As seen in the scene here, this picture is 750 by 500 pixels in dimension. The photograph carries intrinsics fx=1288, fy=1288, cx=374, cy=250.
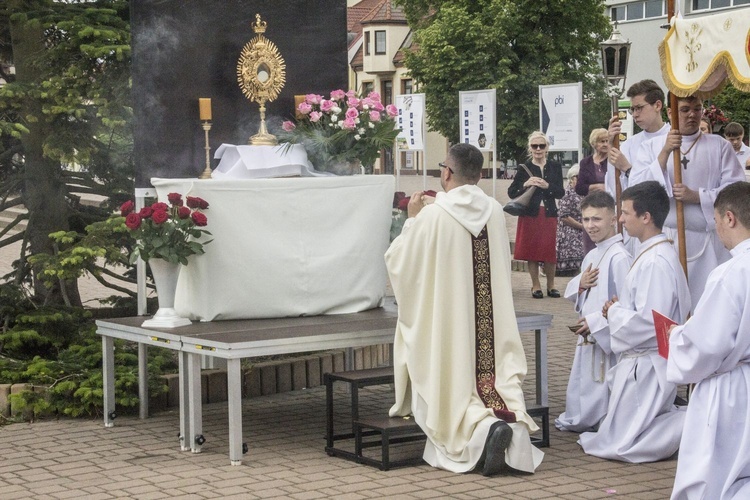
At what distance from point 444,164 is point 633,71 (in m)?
50.1

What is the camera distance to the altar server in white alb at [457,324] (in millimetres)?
7312

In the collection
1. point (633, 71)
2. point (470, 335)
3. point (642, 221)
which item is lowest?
point (470, 335)

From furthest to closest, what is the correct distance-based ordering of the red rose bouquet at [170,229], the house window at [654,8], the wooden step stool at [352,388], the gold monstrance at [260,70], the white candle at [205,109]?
1. the house window at [654,8]
2. the gold monstrance at [260,70]
3. the white candle at [205,109]
4. the red rose bouquet at [170,229]
5. the wooden step stool at [352,388]

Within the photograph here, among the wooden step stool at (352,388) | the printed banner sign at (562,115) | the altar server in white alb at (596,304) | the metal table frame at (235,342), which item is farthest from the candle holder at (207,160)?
the printed banner sign at (562,115)

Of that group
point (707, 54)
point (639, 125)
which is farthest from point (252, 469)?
point (639, 125)

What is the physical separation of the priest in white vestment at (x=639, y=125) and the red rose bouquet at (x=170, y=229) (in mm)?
2943

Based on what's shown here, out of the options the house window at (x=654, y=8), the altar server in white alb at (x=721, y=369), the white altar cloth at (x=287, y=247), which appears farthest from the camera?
the house window at (x=654, y=8)

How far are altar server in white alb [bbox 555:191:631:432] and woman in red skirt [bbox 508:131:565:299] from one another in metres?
6.50

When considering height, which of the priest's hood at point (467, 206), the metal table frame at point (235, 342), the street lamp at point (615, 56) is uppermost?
the street lamp at point (615, 56)

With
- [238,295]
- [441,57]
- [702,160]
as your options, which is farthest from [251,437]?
[441,57]

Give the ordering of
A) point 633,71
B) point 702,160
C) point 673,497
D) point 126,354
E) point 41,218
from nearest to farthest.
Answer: point 673,497 < point 702,160 < point 126,354 < point 41,218 < point 633,71

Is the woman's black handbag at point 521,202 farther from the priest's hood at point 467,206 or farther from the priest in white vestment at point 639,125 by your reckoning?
the priest's hood at point 467,206

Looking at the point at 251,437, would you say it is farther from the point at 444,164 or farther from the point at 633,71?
the point at 633,71

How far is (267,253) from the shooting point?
8547 millimetres
